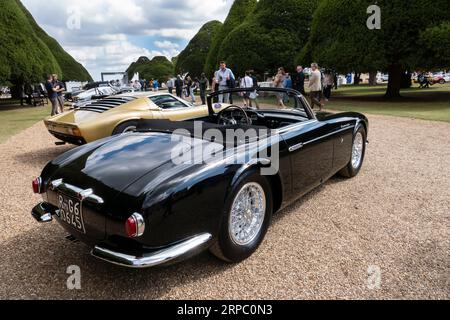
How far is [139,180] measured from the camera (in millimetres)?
2271

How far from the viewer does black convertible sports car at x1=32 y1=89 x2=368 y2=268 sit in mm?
2143

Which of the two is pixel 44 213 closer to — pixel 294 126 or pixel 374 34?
pixel 294 126

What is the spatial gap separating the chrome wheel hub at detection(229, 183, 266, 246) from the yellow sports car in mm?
2778

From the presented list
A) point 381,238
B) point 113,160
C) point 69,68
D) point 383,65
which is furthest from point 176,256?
point 69,68

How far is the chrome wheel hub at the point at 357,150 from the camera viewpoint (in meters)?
4.80

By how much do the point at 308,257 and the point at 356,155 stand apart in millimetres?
2542

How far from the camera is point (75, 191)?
2381 millimetres

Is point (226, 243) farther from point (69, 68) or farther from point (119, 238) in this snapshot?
point (69, 68)

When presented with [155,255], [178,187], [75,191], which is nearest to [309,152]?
[178,187]

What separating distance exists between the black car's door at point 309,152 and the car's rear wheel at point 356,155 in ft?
2.70

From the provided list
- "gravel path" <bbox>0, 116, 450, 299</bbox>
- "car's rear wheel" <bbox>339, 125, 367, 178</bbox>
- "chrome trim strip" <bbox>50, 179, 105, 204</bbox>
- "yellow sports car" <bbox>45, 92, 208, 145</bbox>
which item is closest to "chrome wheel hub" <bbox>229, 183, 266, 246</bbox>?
"gravel path" <bbox>0, 116, 450, 299</bbox>

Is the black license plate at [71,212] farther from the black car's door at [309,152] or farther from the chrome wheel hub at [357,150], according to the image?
the chrome wheel hub at [357,150]

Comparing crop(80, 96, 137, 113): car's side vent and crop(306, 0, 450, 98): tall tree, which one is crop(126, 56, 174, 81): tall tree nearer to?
crop(306, 0, 450, 98): tall tree

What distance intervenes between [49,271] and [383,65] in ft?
56.0
